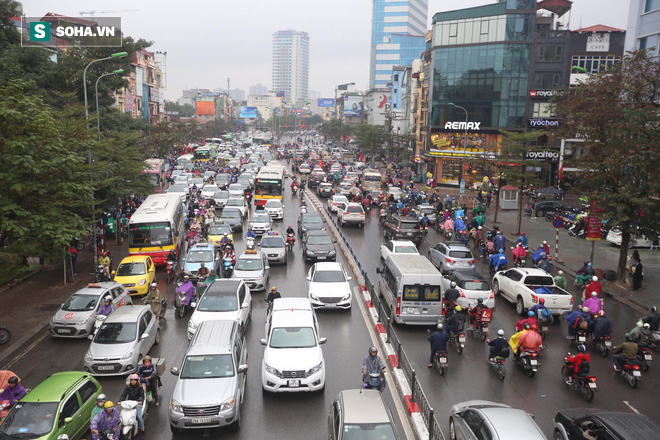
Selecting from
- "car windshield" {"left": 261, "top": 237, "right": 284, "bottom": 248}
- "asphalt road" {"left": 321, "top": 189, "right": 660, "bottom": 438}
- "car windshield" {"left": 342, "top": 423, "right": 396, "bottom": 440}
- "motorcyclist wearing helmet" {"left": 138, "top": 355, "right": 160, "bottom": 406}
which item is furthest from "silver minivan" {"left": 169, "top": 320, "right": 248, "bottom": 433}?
"car windshield" {"left": 261, "top": 237, "right": 284, "bottom": 248}

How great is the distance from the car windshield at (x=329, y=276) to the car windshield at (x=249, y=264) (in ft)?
10.5

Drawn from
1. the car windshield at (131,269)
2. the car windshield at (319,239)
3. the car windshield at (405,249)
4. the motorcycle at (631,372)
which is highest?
the car windshield at (405,249)

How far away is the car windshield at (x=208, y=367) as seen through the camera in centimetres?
1139

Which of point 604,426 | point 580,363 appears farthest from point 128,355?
point 580,363

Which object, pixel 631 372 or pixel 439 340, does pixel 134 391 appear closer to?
pixel 439 340

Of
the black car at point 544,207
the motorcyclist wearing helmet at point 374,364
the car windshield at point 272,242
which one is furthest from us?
the black car at point 544,207

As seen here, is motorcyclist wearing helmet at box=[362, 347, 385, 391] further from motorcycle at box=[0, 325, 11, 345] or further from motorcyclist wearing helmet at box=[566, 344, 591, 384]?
motorcycle at box=[0, 325, 11, 345]

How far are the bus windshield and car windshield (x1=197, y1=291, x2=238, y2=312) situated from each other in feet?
31.2

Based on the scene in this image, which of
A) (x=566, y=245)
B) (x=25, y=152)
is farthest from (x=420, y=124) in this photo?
(x=25, y=152)

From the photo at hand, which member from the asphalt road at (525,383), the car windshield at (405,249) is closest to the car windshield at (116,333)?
the asphalt road at (525,383)

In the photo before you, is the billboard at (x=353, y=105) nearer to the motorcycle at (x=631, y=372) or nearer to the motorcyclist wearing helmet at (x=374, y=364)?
the motorcycle at (x=631, y=372)

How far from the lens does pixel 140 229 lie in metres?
25.2

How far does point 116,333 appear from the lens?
14.1 metres

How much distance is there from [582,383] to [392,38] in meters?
176
